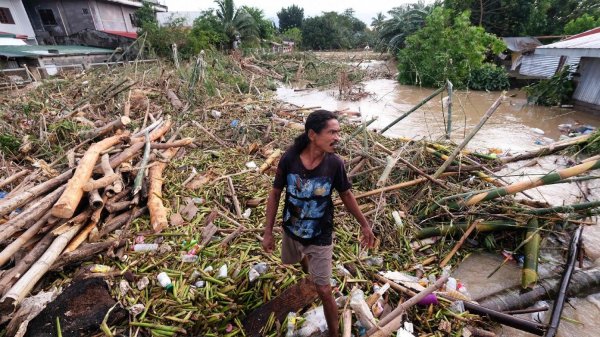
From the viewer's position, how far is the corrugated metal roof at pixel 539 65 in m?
14.7

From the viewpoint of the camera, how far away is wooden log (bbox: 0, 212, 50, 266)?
2.52 meters

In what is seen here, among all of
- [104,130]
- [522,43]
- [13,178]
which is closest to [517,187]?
[104,130]

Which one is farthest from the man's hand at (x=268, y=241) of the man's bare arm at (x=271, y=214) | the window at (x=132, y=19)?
the window at (x=132, y=19)

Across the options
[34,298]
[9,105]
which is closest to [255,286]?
[34,298]

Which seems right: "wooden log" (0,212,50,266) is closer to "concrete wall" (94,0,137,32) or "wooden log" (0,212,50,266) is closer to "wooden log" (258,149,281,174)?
"wooden log" (258,149,281,174)

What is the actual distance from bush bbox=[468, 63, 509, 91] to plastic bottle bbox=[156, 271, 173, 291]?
16608 millimetres

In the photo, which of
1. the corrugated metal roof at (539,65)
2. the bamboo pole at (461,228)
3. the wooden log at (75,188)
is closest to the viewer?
the wooden log at (75,188)

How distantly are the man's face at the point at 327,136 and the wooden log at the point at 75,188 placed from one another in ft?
8.30

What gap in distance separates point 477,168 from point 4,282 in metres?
5.18

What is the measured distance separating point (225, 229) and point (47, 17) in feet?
94.1

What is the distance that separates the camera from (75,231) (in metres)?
2.89

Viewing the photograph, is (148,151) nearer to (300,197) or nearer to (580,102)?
(300,197)

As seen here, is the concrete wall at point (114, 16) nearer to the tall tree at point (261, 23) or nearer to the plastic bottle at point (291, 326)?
the tall tree at point (261, 23)

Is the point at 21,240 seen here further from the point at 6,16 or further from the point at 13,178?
the point at 6,16
